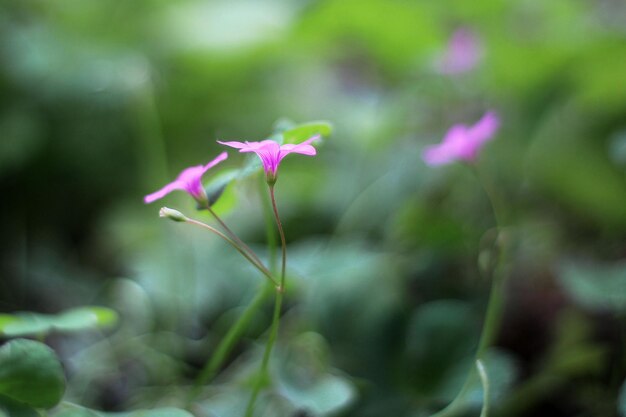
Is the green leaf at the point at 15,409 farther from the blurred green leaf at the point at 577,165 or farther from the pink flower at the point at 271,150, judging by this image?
the blurred green leaf at the point at 577,165

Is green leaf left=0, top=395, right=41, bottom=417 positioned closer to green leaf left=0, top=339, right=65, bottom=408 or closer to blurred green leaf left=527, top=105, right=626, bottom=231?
green leaf left=0, top=339, right=65, bottom=408

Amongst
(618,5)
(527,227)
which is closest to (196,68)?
(527,227)

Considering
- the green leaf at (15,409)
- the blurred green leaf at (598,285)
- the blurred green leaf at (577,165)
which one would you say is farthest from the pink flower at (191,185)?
the blurred green leaf at (577,165)

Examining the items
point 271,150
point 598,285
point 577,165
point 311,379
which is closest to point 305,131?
point 271,150

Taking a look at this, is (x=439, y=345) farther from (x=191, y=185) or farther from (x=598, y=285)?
(x=191, y=185)

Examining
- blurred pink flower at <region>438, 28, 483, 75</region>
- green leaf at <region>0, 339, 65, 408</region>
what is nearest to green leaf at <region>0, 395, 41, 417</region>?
green leaf at <region>0, 339, 65, 408</region>
